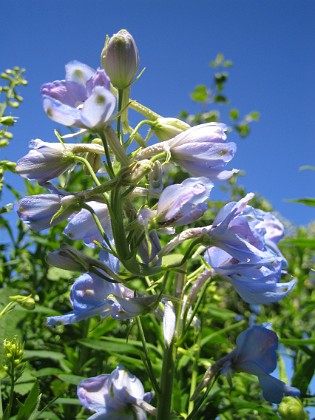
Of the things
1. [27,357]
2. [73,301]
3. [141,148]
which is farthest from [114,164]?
[27,357]

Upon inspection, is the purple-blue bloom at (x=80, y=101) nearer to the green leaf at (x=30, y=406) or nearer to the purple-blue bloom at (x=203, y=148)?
the purple-blue bloom at (x=203, y=148)

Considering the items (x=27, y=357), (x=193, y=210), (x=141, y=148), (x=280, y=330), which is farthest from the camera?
(x=280, y=330)

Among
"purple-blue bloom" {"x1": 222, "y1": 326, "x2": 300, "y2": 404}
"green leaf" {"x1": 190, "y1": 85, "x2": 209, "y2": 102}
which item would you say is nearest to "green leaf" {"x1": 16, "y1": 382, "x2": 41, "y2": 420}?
"purple-blue bloom" {"x1": 222, "y1": 326, "x2": 300, "y2": 404}

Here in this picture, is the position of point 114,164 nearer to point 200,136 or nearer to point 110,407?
point 200,136

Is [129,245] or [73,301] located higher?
[129,245]

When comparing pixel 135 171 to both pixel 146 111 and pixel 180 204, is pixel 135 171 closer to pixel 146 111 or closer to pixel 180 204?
pixel 180 204

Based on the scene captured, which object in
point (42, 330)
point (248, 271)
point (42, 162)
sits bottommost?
point (42, 330)
